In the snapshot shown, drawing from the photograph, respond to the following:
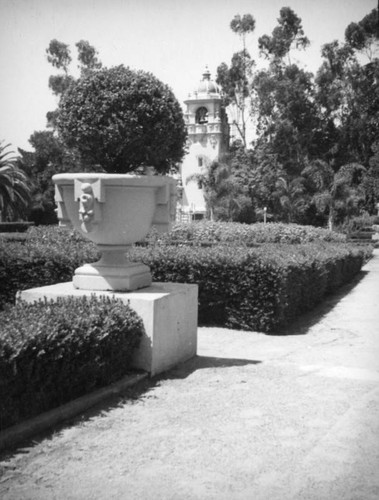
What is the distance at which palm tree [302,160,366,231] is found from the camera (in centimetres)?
3428

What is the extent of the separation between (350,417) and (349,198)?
31945mm

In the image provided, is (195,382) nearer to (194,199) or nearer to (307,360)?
(307,360)

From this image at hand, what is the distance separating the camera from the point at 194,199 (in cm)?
5178

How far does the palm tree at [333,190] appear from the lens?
1350 inches

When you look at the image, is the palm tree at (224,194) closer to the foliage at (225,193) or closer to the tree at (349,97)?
the foliage at (225,193)

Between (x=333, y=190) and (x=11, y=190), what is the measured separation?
20533 millimetres

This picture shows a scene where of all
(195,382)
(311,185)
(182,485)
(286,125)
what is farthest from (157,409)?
(286,125)

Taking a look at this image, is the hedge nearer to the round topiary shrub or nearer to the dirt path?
the dirt path

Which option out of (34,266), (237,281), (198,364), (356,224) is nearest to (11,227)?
(356,224)

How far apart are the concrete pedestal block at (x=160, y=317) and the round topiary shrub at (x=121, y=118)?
1.35 meters

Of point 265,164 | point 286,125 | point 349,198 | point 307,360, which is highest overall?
point 286,125

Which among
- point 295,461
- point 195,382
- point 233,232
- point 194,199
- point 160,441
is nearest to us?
point 295,461

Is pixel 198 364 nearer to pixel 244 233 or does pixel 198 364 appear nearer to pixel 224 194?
pixel 244 233

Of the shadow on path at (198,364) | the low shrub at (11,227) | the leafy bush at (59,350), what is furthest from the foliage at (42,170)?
the leafy bush at (59,350)
